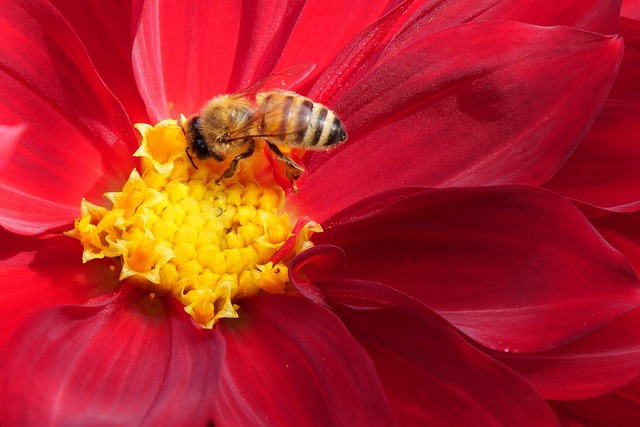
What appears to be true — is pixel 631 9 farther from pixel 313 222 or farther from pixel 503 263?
pixel 313 222

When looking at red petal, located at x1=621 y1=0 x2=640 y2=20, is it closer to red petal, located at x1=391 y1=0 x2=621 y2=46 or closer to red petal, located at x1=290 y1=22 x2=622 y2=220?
red petal, located at x1=391 y1=0 x2=621 y2=46

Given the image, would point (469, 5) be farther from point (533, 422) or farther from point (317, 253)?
point (533, 422)

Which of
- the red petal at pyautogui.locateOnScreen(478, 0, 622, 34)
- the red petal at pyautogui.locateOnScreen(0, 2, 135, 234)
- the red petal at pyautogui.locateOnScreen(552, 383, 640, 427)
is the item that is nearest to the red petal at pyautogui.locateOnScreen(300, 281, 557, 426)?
the red petal at pyautogui.locateOnScreen(552, 383, 640, 427)

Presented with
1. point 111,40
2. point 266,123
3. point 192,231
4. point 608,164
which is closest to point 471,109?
point 608,164

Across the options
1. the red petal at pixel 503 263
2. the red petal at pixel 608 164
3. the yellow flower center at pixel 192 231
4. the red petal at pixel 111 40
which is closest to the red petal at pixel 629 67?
the red petal at pixel 608 164

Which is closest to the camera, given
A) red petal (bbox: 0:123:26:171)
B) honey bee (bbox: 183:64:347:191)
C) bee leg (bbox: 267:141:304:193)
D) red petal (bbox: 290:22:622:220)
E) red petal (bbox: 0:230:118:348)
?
red petal (bbox: 0:123:26:171)

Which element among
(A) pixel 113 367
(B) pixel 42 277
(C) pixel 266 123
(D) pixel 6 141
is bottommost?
(A) pixel 113 367

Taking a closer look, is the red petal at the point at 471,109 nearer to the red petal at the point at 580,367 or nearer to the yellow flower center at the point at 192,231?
the yellow flower center at the point at 192,231
